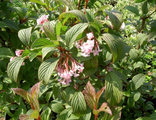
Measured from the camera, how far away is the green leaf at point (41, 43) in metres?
0.82

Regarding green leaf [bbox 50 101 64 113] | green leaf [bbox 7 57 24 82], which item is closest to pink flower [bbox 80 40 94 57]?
green leaf [bbox 7 57 24 82]

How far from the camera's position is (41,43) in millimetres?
838

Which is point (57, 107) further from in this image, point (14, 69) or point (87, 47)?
point (87, 47)

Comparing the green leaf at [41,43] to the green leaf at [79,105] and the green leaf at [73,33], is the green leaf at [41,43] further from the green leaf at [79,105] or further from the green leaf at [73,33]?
the green leaf at [79,105]

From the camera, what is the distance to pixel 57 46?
87 cm

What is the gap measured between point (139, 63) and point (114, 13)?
0.64 metres

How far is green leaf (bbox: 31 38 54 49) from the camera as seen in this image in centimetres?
82

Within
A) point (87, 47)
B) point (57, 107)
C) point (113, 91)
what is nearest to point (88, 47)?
point (87, 47)

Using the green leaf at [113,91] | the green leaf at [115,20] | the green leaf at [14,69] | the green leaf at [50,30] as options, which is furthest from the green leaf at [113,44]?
the green leaf at [14,69]

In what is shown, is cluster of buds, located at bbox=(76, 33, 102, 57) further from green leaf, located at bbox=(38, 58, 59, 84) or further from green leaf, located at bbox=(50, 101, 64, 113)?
green leaf, located at bbox=(50, 101, 64, 113)

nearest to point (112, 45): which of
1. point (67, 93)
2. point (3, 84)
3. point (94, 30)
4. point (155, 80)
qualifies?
point (94, 30)

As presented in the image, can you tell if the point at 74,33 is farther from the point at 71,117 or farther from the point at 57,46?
the point at 71,117

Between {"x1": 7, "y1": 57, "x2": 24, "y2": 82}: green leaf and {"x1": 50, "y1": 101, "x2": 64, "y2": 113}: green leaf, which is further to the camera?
{"x1": 50, "y1": 101, "x2": 64, "y2": 113}: green leaf

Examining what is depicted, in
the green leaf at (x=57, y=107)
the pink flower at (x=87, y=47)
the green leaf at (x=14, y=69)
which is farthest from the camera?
the green leaf at (x=57, y=107)
